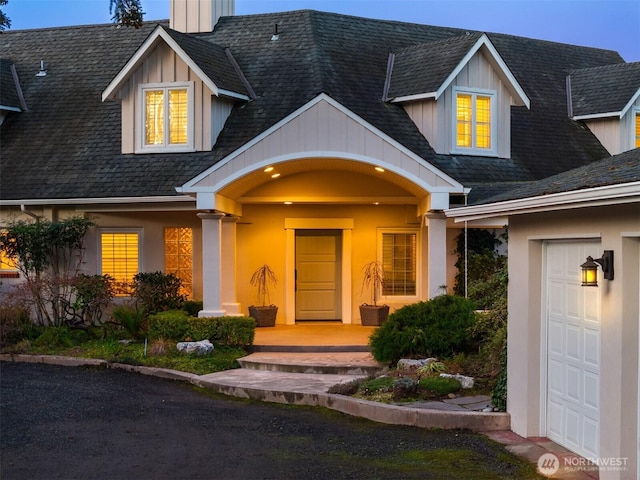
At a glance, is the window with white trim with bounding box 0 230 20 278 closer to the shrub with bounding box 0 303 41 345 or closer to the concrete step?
the shrub with bounding box 0 303 41 345

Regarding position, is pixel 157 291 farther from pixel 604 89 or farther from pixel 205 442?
pixel 604 89

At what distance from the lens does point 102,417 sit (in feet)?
31.1

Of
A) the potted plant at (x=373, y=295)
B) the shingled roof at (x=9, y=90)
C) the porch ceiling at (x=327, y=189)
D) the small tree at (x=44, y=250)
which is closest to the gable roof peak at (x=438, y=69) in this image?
the porch ceiling at (x=327, y=189)

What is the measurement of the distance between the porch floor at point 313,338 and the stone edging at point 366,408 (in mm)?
2281

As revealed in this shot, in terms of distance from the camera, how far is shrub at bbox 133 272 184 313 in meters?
15.4

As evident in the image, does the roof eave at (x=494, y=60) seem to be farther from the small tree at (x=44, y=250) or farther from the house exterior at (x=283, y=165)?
the small tree at (x=44, y=250)

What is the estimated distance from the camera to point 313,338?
14805mm

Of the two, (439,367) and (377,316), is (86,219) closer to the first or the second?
(377,316)

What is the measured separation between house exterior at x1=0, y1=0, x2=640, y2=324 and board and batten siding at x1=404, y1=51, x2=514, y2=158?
0.10 ft

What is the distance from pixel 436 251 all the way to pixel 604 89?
8.39 meters

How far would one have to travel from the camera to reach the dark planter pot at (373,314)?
661 inches

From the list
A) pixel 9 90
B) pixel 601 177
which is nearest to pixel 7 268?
pixel 9 90

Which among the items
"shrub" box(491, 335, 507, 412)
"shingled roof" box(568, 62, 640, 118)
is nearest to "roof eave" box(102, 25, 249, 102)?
"shingled roof" box(568, 62, 640, 118)

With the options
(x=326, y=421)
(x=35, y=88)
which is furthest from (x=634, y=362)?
(x=35, y=88)
